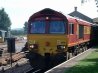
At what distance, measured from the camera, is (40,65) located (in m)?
19.5

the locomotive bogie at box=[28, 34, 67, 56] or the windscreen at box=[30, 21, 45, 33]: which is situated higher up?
the windscreen at box=[30, 21, 45, 33]

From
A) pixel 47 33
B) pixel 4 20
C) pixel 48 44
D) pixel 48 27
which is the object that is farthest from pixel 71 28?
pixel 4 20

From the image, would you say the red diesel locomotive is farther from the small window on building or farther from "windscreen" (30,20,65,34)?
the small window on building

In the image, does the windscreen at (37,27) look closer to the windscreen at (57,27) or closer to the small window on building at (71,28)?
the windscreen at (57,27)

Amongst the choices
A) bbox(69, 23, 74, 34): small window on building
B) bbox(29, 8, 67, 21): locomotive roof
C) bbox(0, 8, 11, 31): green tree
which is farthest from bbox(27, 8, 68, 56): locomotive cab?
bbox(0, 8, 11, 31): green tree

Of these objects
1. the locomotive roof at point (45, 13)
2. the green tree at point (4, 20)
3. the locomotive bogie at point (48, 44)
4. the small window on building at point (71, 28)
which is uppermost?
the green tree at point (4, 20)

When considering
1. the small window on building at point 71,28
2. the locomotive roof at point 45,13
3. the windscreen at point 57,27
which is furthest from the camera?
the small window on building at point 71,28

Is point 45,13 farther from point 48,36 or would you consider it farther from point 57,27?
point 48,36

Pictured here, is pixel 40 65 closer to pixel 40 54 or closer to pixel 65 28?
pixel 40 54

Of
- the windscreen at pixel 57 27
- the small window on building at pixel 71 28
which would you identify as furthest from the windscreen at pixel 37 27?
the small window on building at pixel 71 28

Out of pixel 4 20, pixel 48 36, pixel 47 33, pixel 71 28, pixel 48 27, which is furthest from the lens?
pixel 4 20

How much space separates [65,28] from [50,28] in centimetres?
87

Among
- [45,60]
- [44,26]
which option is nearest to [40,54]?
[45,60]

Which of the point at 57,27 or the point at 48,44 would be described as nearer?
the point at 48,44
